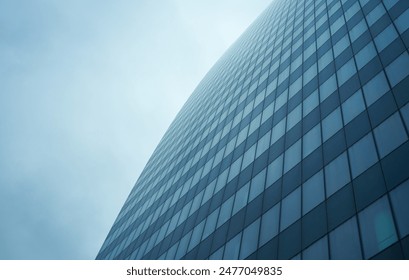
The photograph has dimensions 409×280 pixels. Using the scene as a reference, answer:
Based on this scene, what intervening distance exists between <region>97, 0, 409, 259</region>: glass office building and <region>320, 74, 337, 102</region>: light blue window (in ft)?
0.30

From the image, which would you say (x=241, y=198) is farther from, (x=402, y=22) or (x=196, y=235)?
(x=402, y=22)

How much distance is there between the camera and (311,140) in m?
22.4

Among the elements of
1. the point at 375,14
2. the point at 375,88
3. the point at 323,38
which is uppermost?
the point at 323,38

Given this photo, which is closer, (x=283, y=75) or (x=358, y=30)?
(x=358, y=30)

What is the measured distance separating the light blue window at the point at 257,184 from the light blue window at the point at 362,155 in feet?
22.7

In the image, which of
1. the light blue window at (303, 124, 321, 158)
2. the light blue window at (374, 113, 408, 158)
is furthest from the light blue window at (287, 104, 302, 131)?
the light blue window at (374, 113, 408, 158)

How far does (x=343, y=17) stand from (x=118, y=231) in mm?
34274

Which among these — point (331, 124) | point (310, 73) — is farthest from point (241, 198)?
point (310, 73)

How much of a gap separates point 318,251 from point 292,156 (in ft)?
26.5

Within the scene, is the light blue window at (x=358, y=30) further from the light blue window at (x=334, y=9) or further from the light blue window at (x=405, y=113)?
the light blue window at (x=405, y=113)

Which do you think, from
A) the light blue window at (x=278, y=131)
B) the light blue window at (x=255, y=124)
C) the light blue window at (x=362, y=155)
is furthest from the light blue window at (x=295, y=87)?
the light blue window at (x=362, y=155)

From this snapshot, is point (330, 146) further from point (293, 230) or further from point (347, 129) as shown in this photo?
point (293, 230)
